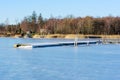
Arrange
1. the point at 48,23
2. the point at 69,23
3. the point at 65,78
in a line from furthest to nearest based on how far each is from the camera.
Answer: the point at 48,23
the point at 69,23
the point at 65,78

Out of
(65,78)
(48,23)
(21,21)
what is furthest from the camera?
(21,21)

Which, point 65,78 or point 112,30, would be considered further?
point 112,30

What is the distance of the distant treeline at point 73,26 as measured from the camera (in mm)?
91438

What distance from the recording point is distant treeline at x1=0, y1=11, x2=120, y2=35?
9144 centimetres

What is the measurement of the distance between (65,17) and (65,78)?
94958 mm

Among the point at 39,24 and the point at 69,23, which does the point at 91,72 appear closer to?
the point at 69,23

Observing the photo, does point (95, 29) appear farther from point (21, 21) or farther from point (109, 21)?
point (21, 21)

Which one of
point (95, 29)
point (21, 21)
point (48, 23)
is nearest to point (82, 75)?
point (95, 29)

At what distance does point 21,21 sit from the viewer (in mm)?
119250

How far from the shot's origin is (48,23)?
4301 inches

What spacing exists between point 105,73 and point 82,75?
1.53 meters

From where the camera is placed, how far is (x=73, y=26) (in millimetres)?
96875

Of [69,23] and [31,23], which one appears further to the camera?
[31,23]

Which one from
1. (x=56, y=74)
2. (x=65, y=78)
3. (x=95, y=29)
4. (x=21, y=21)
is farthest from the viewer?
(x=21, y=21)
